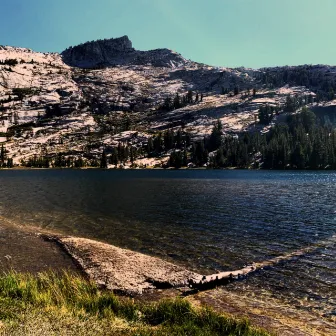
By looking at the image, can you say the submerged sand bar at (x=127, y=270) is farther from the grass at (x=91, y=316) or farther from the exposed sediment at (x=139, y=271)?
the grass at (x=91, y=316)

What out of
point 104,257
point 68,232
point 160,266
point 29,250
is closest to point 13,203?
point 68,232

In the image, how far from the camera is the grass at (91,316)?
42.8 feet

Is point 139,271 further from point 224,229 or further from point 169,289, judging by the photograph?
point 224,229

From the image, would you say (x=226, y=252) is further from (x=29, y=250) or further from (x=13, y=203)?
(x=13, y=203)

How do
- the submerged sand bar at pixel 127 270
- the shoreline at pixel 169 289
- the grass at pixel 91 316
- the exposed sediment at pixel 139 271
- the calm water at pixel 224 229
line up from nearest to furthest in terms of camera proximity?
the grass at pixel 91 316
the shoreline at pixel 169 289
the exposed sediment at pixel 139 271
the submerged sand bar at pixel 127 270
the calm water at pixel 224 229

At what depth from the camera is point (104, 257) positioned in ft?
91.8

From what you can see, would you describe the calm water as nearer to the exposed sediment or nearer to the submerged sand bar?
the exposed sediment

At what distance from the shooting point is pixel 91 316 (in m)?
14.8

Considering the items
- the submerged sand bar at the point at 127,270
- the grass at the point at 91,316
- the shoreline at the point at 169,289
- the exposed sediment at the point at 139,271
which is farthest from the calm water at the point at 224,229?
the grass at the point at 91,316

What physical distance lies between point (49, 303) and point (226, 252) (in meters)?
19.4

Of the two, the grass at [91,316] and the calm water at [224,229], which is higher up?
the grass at [91,316]

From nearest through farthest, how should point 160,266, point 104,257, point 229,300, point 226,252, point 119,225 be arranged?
1. point 229,300
2. point 160,266
3. point 104,257
4. point 226,252
5. point 119,225

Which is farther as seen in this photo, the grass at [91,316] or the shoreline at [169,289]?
the shoreline at [169,289]

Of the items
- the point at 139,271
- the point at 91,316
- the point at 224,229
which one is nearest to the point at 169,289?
the point at 139,271
